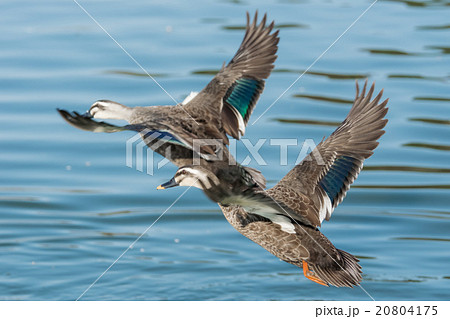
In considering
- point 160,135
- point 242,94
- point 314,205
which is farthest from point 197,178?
point 242,94

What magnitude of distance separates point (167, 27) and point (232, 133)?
10.5 m

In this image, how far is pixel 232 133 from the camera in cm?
888

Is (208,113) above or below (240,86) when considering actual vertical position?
below

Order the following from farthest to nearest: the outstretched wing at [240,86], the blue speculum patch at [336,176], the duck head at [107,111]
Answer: the outstretched wing at [240,86]
the duck head at [107,111]
the blue speculum patch at [336,176]

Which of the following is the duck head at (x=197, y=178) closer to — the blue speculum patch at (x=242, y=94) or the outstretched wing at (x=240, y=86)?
the outstretched wing at (x=240, y=86)

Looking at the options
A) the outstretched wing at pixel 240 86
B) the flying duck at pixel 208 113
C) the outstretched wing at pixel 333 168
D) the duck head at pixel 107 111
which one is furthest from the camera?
the outstretched wing at pixel 240 86

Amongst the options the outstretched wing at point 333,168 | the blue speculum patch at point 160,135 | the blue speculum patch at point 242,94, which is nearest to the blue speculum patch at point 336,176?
the outstretched wing at point 333,168

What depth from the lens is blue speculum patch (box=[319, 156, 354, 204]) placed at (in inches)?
326

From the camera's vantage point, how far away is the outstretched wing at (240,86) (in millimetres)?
8797

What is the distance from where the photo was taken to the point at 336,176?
8344mm

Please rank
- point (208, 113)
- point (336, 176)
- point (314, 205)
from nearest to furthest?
point (314, 205) → point (336, 176) → point (208, 113)

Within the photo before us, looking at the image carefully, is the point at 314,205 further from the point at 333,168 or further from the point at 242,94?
the point at 242,94

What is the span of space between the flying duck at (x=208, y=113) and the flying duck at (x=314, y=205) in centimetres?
60

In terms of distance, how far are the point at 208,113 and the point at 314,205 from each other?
1.36m
